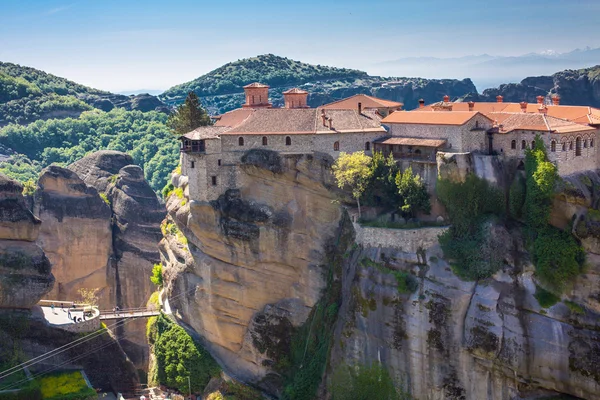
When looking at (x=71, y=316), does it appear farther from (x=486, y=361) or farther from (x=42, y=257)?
(x=486, y=361)

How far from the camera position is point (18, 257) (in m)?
54.6

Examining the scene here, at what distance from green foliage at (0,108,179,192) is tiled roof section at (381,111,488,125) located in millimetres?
60920

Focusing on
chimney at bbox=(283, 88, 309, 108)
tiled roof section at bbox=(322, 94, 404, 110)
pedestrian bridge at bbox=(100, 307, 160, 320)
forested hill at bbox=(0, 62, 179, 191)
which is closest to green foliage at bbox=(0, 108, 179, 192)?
forested hill at bbox=(0, 62, 179, 191)

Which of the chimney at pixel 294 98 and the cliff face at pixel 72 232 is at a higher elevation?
the chimney at pixel 294 98

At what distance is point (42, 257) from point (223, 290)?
11091mm

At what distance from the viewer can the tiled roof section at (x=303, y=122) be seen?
170ft

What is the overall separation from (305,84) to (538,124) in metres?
105

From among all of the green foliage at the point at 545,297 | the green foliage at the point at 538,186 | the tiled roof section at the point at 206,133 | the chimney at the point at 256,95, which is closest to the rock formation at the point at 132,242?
the chimney at the point at 256,95

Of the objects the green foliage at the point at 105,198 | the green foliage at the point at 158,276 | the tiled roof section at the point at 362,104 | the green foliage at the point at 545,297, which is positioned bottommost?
the green foliage at the point at 158,276

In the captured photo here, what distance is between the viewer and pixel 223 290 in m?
54.7

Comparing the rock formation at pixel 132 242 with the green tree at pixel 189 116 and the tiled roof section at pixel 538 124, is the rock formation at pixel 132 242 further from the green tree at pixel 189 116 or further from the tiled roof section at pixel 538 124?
the tiled roof section at pixel 538 124

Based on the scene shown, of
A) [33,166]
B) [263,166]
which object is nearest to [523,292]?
[263,166]

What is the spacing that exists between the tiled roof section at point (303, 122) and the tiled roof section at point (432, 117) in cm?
105

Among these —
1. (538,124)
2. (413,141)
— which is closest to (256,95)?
(413,141)
